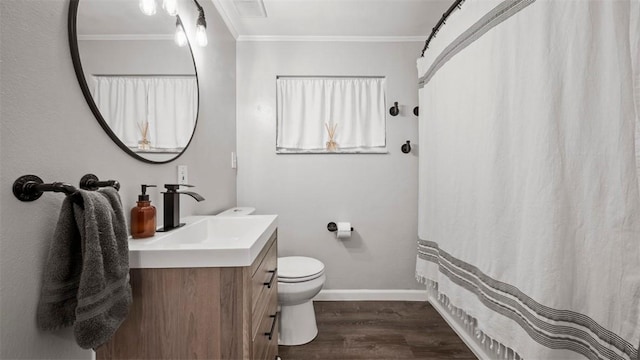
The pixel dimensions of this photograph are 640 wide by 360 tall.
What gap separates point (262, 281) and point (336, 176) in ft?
4.70

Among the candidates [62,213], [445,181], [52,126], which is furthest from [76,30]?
[445,181]

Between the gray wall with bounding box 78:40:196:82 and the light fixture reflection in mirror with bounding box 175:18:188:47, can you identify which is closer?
the gray wall with bounding box 78:40:196:82

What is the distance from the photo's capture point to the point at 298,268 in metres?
1.81

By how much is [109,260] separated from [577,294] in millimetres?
1309

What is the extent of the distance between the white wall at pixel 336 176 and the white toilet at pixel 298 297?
537mm

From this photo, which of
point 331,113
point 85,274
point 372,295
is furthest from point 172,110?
point 372,295

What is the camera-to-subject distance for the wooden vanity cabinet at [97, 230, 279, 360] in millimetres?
779

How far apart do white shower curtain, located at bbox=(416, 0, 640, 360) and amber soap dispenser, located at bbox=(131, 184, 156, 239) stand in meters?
1.33

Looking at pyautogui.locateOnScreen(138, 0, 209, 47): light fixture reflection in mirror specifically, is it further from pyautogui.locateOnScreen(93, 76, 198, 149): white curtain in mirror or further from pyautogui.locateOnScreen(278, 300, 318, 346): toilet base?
pyautogui.locateOnScreen(278, 300, 318, 346): toilet base

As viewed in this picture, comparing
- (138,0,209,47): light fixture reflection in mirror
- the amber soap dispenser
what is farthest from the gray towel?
(138,0,209,47): light fixture reflection in mirror

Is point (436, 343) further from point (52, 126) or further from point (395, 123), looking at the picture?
point (52, 126)

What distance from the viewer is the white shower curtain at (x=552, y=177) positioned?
70 cm

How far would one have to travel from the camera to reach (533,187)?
2.92 feet

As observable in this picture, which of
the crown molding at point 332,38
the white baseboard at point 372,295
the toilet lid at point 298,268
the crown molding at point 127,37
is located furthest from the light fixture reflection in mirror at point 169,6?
the white baseboard at point 372,295
